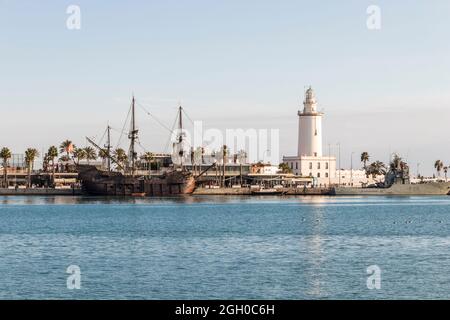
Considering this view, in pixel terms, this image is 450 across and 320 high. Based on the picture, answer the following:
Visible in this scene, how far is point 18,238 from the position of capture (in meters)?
70.9

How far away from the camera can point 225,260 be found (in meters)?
51.8

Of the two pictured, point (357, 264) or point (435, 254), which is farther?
point (435, 254)

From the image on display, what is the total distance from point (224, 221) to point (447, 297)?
197 ft

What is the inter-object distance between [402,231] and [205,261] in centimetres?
3342

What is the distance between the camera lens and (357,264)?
49.8 meters

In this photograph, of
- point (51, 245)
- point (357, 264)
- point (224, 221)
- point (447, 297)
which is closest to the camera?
point (447, 297)

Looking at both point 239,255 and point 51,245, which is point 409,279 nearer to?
point 239,255

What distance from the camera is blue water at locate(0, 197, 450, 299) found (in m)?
39.2

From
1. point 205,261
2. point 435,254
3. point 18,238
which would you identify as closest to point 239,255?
point 205,261

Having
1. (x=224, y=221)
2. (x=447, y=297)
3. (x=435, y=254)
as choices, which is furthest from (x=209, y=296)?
(x=224, y=221)

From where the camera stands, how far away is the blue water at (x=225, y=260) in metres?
39.2
